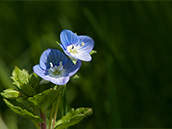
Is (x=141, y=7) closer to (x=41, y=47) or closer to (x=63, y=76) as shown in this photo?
(x=41, y=47)

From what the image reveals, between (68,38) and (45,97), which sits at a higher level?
(68,38)

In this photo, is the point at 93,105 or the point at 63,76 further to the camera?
the point at 93,105

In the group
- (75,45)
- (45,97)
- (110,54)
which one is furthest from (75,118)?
(110,54)

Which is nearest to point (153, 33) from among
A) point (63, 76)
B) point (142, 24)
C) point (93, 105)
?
point (142, 24)

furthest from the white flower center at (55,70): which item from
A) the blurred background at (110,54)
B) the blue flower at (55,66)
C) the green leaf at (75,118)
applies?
the blurred background at (110,54)

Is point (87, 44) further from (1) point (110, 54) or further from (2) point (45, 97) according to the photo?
(1) point (110, 54)
